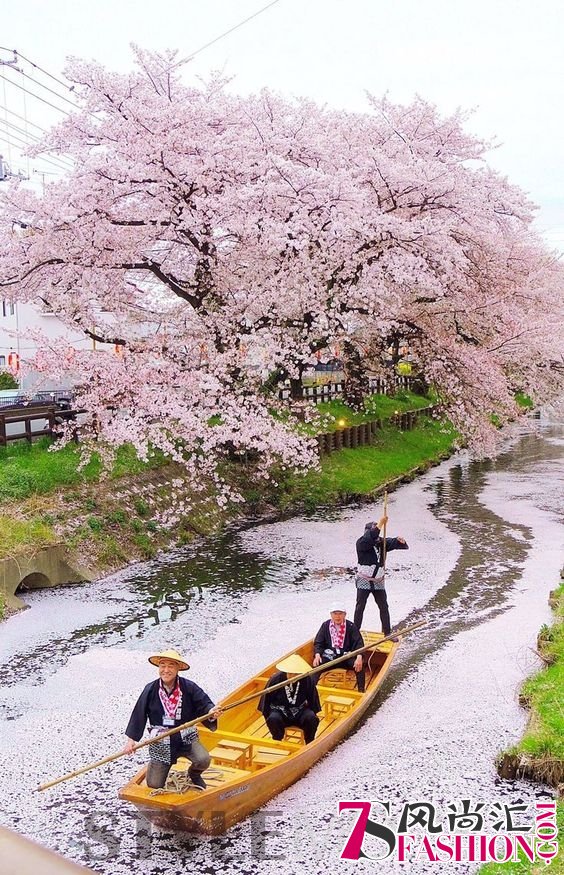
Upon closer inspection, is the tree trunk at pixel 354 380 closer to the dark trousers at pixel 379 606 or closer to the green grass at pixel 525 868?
the dark trousers at pixel 379 606

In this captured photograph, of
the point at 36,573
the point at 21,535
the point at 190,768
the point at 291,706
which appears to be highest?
the point at 21,535

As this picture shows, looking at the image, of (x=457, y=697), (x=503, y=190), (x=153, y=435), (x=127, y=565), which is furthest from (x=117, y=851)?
(x=503, y=190)

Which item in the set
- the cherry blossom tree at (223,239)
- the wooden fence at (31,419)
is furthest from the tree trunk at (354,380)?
the wooden fence at (31,419)

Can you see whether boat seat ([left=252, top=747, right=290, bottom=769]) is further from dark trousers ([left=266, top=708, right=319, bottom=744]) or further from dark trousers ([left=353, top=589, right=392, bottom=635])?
dark trousers ([left=353, top=589, right=392, bottom=635])

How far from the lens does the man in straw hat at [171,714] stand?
761cm

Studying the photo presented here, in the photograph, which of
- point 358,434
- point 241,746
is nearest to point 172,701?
point 241,746

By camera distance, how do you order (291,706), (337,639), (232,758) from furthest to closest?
(337,639), (291,706), (232,758)

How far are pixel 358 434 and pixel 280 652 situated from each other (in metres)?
18.2

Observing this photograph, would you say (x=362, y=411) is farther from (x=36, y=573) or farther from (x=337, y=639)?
(x=337, y=639)

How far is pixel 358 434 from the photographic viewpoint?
30.1 metres

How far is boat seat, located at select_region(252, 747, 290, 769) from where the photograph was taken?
8.59 m

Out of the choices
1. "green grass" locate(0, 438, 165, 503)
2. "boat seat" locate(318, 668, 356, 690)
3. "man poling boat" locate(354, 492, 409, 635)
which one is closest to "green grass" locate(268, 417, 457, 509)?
"green grass" locate(0, 438, 165, 503)

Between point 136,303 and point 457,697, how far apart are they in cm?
1586

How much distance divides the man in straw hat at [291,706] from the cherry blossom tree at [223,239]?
10.9 meters
